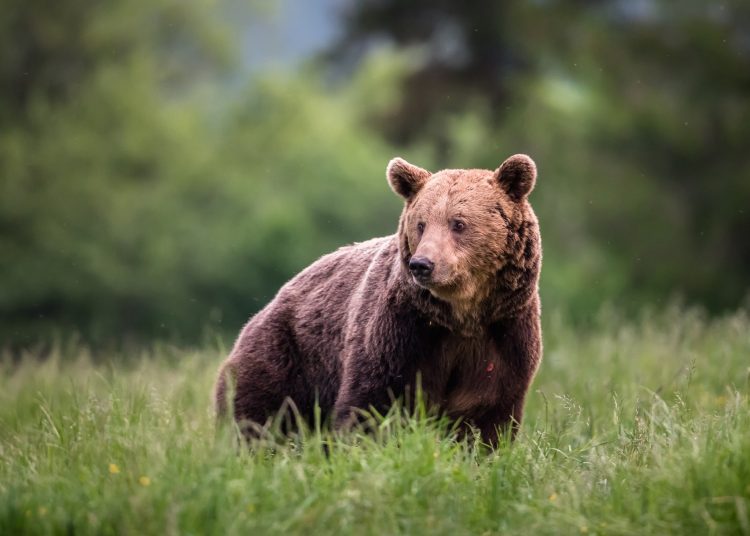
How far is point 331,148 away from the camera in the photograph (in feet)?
119

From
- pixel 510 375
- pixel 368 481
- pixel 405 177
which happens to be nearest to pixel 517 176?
pixel 405 177

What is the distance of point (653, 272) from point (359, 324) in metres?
18.0

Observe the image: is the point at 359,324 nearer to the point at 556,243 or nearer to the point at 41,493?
the point at 41,493

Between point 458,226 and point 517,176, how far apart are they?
0.43 meters

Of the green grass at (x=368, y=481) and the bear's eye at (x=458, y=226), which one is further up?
Answer: the bear's eye at (x=458, y=226)

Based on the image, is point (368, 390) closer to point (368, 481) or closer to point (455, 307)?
point (455, 307)

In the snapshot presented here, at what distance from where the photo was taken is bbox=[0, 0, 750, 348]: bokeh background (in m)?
22.3

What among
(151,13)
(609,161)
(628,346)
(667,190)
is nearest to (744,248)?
(667,190)

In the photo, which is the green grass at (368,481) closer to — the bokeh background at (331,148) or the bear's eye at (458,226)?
the bear's eye at (458,226)

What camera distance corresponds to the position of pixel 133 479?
4.44 m

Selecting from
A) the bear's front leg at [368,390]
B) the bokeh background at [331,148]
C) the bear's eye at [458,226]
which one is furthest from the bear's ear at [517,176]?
the bokeh background at [331,148]

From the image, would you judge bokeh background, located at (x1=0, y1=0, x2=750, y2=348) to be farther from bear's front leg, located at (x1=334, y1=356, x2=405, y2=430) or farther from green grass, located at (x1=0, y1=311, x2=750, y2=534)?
green grass, located at (x1=0, y1=311, x2=750, y2=534)

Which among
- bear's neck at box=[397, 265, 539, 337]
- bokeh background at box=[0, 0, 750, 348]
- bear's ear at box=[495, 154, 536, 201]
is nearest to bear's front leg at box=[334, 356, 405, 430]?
bear's neck at box=[397, 265, 539, 337]

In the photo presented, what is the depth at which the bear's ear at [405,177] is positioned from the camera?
581cm
